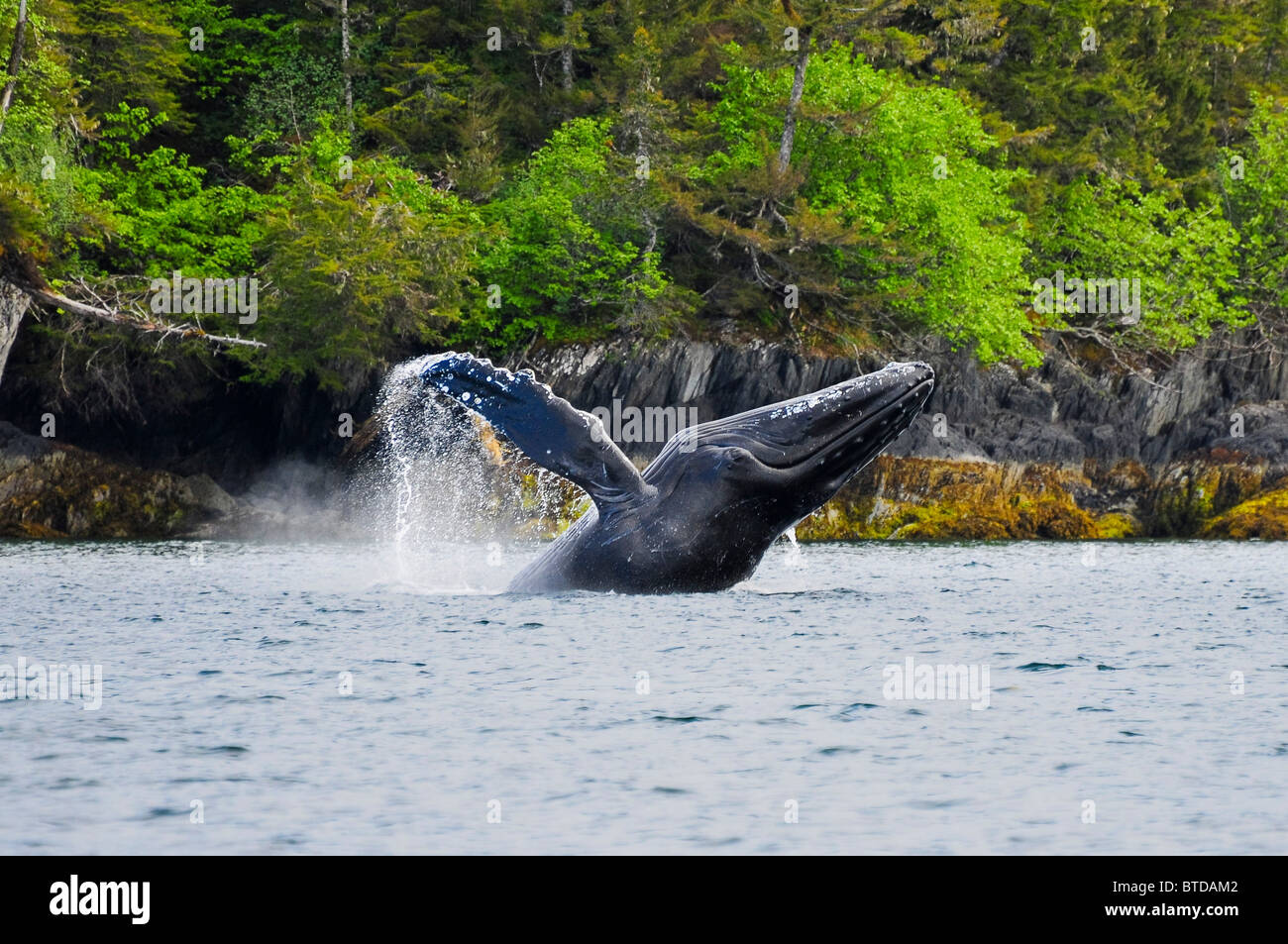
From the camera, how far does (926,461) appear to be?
47.0 m

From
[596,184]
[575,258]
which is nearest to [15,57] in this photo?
[575,258]

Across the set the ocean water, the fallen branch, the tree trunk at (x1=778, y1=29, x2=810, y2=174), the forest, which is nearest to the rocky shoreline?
the forest

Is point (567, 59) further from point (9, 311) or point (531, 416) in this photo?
point (531, 416)

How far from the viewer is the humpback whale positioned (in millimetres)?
17453

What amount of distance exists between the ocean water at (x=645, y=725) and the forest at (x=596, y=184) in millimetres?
24891

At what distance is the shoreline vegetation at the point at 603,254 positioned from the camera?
45312 mm

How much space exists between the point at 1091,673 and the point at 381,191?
120 ft

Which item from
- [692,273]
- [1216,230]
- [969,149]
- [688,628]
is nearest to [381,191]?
[692,273]

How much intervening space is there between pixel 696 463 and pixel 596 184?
30483 mm

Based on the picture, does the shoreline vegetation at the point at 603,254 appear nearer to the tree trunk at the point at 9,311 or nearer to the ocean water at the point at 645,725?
the tree trunk at the point at 9,311

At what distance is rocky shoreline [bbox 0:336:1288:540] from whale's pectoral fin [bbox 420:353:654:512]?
2449 cm

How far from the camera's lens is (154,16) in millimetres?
51500

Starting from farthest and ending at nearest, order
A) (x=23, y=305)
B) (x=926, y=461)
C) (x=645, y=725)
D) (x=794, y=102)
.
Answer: (x=794, y=102)
(x=926, y=461)
(x=23, y=305)
(x=645, y=725)

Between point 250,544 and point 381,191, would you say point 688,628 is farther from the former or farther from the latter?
point 381,191
